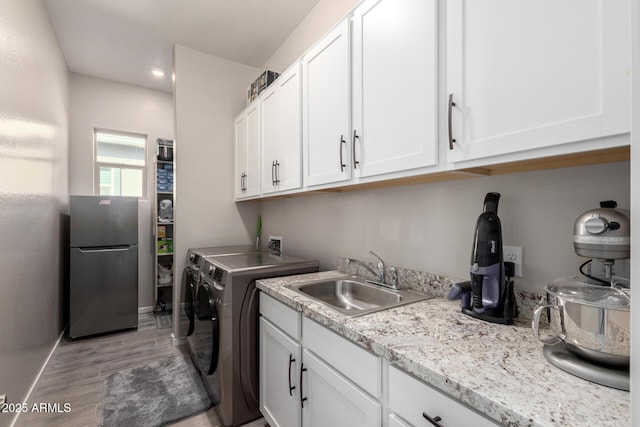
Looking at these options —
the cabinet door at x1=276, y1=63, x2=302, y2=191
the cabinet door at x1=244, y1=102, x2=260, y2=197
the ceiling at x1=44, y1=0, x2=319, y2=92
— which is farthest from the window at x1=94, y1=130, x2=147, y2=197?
the cabinet door at x1=276, y1=63, x2=302, y2=191

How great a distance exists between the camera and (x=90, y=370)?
2432 mm

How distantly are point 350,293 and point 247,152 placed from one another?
1.64m

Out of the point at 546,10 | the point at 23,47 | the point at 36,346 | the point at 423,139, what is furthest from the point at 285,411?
the point at 23,47

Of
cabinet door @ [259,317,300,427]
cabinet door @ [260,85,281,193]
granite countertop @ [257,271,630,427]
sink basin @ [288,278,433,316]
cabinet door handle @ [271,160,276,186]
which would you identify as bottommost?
cabinet door @ [259,317,300,427]

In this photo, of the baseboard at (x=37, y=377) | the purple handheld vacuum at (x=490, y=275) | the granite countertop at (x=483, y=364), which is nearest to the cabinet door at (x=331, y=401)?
the granite countertop at (x=483, y=364)

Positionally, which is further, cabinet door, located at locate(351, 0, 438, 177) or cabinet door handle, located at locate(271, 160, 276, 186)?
cabinet door handle, located at locate(271, 160, 276, 186)

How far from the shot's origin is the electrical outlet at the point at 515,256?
3.67 ft

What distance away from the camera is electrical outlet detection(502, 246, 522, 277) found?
1.12 m

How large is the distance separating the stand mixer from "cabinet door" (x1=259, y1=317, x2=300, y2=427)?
0.98 meters

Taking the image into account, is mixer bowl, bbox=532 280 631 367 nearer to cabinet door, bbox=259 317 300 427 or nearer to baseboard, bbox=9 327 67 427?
cabinet door, bbox=259 317 300 427

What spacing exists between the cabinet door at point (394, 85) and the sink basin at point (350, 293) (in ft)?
2.08

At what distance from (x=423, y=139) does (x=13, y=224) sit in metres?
2.30

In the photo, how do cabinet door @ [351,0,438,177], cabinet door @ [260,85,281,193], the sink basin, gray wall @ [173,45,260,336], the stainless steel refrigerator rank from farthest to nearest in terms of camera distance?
1. the stainless steel refrigerator
2. gray wall @ [173,45,260,336]
3. cabinet door @ [260,85,281,193]
4. the sink basin
5. cabinet door @ [351,0,438,177]

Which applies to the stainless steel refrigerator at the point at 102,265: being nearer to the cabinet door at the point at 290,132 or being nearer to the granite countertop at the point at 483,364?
the cabinet door at the point at 290,132
